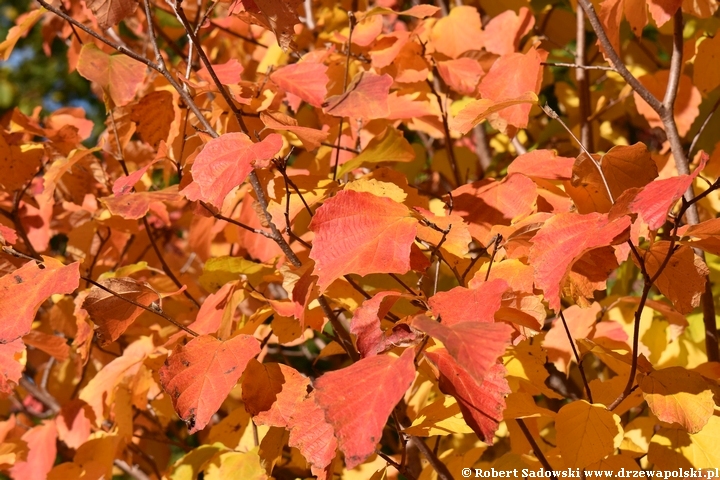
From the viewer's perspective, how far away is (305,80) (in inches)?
42.9

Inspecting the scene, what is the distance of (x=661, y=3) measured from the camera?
979 mm

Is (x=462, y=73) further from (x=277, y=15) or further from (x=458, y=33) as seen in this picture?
(x=277, y=15)

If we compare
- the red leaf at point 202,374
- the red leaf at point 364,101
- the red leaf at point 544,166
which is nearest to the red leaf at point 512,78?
the red leaf at point 544,166

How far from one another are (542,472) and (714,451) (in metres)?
0.25

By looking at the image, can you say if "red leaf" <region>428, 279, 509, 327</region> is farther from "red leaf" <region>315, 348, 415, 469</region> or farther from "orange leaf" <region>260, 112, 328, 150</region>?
"orange leaf" <region>260, 112, 328, 150</region>

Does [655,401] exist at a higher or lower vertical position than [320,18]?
lower

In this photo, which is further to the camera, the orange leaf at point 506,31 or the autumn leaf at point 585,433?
the orange leaf at point 506,31

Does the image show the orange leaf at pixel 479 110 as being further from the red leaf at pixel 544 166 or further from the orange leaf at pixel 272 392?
the orange leaf at pixel 272 392

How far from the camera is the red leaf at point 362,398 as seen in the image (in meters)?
0.60

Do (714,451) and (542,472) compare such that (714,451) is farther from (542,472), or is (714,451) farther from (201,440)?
(201,440)

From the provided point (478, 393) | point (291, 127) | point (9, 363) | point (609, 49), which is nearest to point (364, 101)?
point (291, 127)

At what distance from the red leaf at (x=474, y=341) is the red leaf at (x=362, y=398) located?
0.18 feet

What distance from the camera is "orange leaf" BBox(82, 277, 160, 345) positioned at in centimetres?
90

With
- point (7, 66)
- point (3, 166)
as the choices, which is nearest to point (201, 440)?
point (3, 166)
